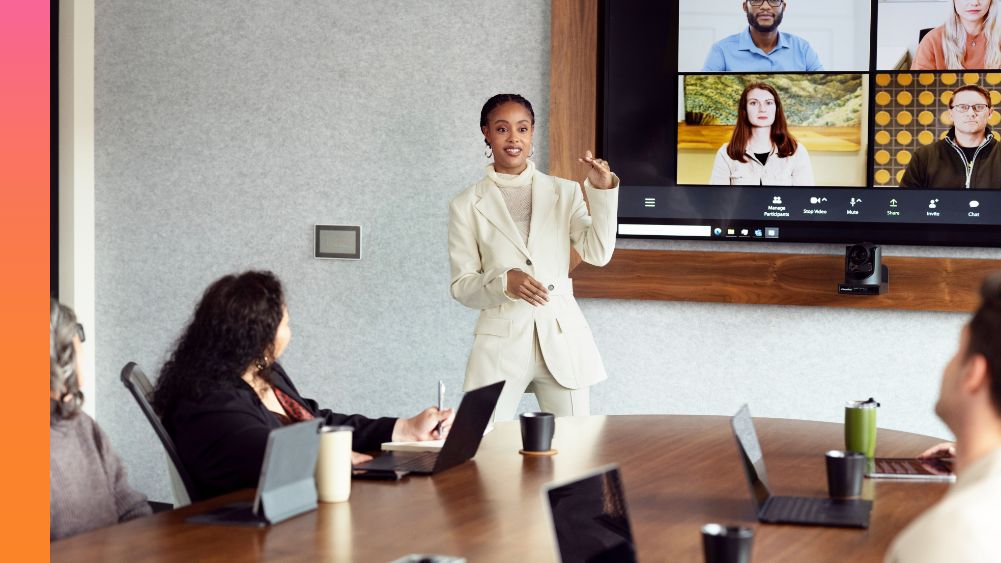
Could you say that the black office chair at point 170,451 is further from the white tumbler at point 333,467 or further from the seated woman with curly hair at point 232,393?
the white tumbler at point 333,467

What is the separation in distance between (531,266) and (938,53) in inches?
62.0

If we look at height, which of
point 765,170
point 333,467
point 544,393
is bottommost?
point 544,393

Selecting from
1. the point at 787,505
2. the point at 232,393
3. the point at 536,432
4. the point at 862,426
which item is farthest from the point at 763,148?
the point at 232,393

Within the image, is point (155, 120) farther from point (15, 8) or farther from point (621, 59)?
point (15, 8)

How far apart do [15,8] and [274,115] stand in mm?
3417

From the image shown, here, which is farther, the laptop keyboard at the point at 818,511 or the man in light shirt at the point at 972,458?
the laptop keyboard at the point at 818,511

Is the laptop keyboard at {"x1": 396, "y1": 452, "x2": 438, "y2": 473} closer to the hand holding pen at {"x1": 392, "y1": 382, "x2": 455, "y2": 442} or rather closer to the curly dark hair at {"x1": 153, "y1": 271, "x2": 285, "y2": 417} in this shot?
the hand holding pen at {"x1": 392, "y1": 382, "x2": 455, "y2": 442}

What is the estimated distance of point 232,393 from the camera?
2297 millimetres

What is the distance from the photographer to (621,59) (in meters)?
4.33

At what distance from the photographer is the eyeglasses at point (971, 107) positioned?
395 cm

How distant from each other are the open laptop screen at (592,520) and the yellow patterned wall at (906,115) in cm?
281

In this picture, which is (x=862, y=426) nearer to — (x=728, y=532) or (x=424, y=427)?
(x=424, y=427)

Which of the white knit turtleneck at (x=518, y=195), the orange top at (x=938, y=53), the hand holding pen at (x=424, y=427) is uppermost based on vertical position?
the orange top at (x=938, y=53)

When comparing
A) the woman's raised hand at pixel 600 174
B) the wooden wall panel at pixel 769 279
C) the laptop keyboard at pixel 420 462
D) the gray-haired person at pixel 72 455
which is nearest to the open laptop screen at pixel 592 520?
Result: the laptop keyboard at pixel 420 462
